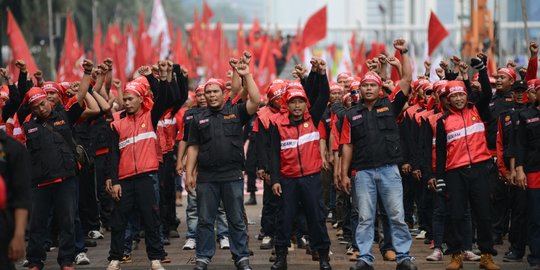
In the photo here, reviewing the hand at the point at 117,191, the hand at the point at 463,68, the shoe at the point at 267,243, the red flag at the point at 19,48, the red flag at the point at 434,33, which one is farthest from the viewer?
the red flag at the point at 19,48

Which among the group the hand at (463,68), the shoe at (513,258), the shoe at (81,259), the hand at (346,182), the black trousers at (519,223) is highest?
the hand at (463,68)

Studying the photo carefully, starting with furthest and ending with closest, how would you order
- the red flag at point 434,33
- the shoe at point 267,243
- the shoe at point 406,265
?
the red flag at point 434,33 → the shoe at point 267,243 → the shoe at point 406,265

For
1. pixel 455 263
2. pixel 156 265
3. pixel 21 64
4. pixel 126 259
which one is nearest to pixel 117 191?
pixel 156 265

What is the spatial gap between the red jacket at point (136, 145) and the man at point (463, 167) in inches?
122

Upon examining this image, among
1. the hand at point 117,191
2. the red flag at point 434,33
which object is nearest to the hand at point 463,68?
the hand at point 117,191

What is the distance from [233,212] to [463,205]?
8.00ft

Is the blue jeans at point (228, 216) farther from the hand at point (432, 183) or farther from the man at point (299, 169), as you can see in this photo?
the hand at point (432, 183)

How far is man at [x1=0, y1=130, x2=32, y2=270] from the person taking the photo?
378 inches

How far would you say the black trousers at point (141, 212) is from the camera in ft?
46.3

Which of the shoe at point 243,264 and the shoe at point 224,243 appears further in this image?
the shoe at point 224,243

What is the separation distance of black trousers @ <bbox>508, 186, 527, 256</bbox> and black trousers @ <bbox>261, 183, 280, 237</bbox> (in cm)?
279

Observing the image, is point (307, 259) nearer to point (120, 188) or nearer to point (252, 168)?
point (120, 188)

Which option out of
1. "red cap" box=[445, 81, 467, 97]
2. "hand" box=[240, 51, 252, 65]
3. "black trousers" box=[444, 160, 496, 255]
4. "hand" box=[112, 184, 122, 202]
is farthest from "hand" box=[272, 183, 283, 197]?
"red cap" box=[445, 81, 467, 97]

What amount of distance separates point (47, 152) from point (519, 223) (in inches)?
207
